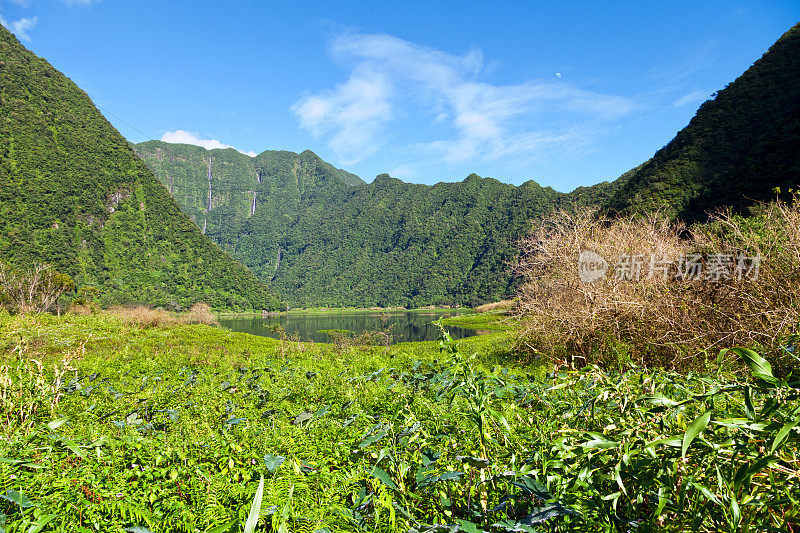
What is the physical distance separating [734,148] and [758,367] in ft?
170

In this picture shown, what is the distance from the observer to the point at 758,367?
0.79 metres

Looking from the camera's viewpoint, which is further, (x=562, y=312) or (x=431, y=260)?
(x=431, y=260)

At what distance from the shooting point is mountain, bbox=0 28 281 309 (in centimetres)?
6022

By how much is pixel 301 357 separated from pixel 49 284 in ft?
112

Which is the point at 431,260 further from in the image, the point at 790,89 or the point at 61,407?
the point at 61,407

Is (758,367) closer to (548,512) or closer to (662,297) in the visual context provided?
(548,512)

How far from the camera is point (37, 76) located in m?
78.7

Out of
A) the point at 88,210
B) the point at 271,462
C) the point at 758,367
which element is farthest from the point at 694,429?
the point at 88,210

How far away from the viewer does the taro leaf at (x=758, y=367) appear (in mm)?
779

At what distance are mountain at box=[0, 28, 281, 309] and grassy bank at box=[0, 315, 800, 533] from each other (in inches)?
2520

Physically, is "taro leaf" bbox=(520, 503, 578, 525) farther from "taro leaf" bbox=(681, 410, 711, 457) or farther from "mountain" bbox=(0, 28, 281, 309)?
"mountain" bbox=(0, 28, 281, 309)

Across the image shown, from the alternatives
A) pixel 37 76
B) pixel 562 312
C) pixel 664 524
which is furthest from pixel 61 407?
pixel 37 76

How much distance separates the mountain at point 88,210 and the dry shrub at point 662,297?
206ft

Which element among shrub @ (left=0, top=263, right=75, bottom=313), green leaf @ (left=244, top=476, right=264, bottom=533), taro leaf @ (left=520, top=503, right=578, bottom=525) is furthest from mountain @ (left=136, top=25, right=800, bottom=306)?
shrub @ (left=0, top=263, right=75, bottom=313)
